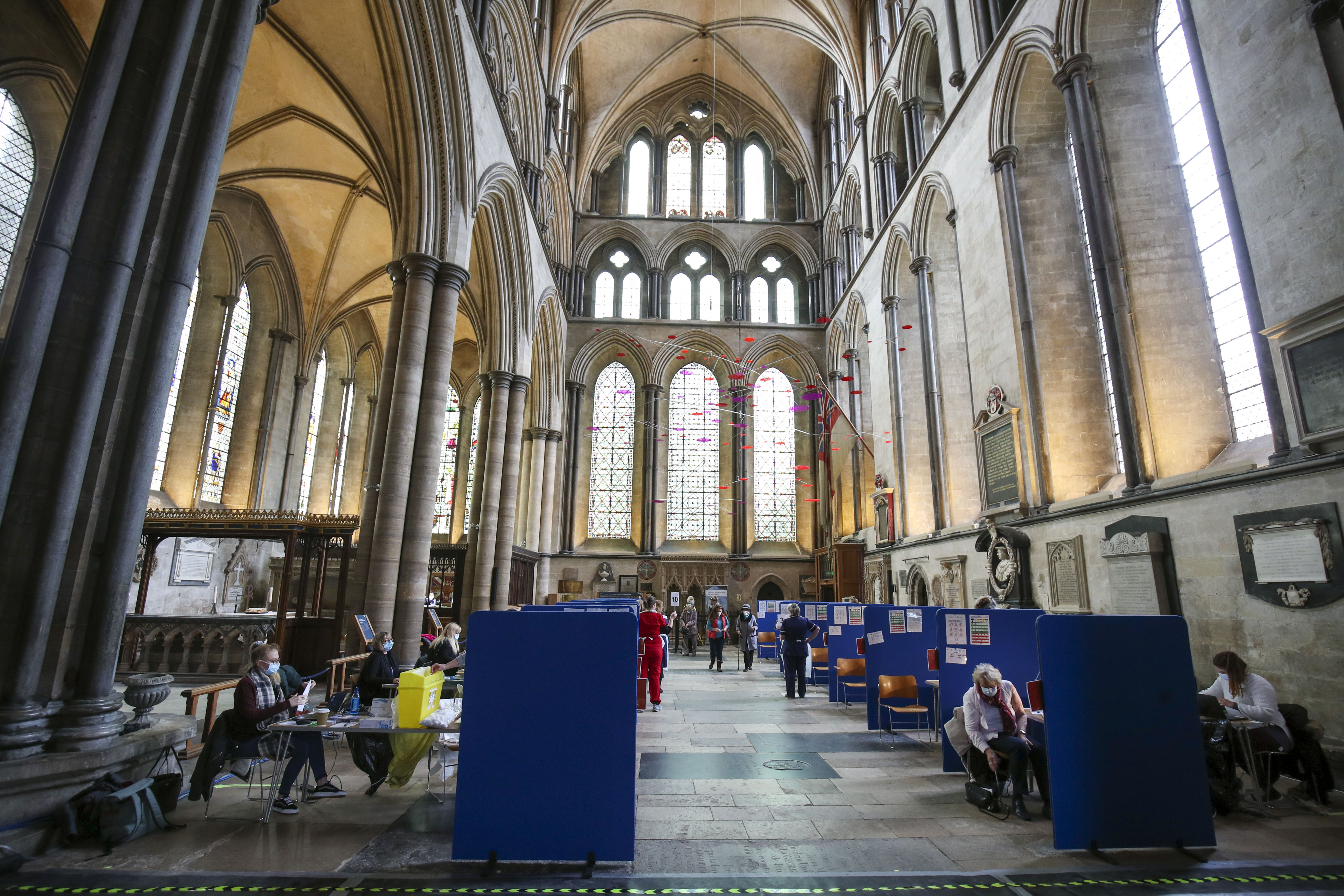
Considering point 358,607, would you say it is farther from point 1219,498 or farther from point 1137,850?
point 1219,498

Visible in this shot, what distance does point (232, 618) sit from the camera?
977 centimetres

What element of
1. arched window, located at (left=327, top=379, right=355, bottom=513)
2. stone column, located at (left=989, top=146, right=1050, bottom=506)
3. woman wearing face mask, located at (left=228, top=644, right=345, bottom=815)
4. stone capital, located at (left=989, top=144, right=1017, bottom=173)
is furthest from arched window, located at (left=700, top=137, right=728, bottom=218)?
woman wearing face mask, located at (left=228, top=644, right=345, bottom=815)

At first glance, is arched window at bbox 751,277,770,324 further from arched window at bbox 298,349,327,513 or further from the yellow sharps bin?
the yellow sharps bin

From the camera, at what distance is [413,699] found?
3.97 m

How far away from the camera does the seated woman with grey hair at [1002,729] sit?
13.8 ft

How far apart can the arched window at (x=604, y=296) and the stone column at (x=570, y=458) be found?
2624 millimetres

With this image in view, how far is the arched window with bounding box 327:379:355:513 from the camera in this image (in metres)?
19.4

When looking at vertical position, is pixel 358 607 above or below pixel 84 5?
below

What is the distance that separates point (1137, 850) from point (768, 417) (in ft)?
60.1

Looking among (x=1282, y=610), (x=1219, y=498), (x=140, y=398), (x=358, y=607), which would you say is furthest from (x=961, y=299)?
(x=140, y=398)

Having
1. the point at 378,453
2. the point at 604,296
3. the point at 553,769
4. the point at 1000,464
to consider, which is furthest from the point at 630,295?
the point at 553,769

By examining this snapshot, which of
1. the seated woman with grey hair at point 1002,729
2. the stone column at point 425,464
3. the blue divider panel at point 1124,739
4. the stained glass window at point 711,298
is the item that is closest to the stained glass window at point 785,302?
the stained glass window at point 711,298

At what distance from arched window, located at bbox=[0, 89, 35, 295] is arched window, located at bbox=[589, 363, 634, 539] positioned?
13868 mm

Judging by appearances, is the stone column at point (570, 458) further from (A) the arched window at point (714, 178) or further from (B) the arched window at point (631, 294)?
(A) the arched window at point (714, 178)
